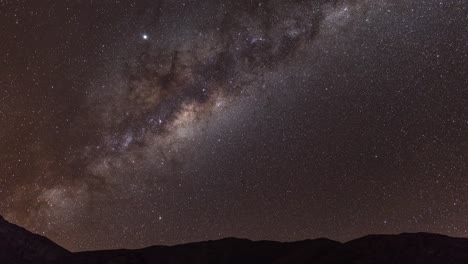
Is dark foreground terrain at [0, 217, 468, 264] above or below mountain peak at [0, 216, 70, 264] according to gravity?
below

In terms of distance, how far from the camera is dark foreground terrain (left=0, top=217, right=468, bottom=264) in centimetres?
2058

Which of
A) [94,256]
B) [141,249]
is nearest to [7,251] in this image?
[94,256]

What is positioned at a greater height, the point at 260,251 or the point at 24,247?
the point at 24,247

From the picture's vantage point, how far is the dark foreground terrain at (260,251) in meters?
20.6

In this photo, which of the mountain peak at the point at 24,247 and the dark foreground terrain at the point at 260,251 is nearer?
the dark foreground terrain at the point at 260,251

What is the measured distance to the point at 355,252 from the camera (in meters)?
22.1

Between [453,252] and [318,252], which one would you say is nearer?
[453,252]

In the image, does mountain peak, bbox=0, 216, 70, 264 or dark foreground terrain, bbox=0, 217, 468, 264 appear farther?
mountain peak, bbox=0, 216, 70, 264

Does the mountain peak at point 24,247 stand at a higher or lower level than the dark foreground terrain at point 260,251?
higher

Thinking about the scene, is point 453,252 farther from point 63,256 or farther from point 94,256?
point 63,256

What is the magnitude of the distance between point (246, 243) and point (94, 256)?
28.0 ft

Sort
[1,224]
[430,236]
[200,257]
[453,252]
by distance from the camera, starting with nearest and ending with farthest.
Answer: [453,252], [430,236], [1,224], [200,257]

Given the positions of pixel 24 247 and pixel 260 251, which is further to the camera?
pixel 260 251

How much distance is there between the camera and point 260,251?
24922mm
